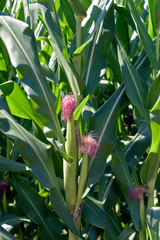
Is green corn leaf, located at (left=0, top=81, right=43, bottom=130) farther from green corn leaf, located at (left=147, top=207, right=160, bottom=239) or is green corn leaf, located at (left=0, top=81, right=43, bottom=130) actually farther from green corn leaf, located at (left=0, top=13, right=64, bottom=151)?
green corn leaf, located at (left=147, top=207, right=160, bottom=239)

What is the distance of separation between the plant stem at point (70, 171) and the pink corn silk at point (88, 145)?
3cm

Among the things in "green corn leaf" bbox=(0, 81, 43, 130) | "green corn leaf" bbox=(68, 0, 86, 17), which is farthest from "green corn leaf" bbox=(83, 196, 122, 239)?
"green corn leaf" bbox=(68, 0, 86, 17)

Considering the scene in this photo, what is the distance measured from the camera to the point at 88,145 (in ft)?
4.57

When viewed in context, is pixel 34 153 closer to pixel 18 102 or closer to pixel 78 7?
pixel 18 102

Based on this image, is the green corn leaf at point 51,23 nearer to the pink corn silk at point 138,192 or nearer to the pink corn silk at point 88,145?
the pink corn silk at point 88,145

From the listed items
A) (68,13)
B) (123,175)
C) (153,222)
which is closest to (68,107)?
(123,175)

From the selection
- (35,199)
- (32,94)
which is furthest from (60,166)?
(32,94)

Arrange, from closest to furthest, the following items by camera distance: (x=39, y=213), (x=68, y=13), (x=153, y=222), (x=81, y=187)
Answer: (x=153, y=222), (x=81, y=187), (x=39, y=213), (x=68, y=13)

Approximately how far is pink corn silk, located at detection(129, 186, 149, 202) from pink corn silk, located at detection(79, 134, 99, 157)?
0.23 m

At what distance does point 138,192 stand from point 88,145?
283mm

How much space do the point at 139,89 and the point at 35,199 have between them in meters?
0.66

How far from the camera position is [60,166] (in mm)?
1658

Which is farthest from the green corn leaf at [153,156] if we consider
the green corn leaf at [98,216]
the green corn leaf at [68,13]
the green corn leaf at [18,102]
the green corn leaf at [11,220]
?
the green corn leaf at [68,13]

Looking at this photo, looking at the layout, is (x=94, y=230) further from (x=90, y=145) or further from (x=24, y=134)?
(x=24, y=134)
